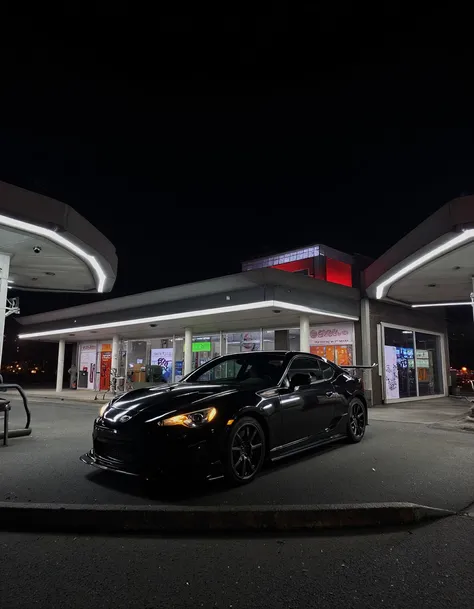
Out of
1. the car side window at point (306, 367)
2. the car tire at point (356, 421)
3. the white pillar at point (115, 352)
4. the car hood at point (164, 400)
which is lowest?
the car tire at point (356, 421)

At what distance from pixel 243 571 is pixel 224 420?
1.76m

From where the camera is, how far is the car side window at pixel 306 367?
242 inches

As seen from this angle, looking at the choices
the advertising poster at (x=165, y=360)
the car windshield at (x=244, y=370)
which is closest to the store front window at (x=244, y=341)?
the advertising poster at (x=165, y=360)

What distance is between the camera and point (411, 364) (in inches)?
685

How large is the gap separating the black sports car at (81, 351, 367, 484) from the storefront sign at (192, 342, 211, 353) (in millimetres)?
13415

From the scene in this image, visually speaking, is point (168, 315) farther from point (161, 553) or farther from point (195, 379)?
point (161, 553)

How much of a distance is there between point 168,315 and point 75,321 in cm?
802

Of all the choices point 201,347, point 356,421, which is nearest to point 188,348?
point 201,347

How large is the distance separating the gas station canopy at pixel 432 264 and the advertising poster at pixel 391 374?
199 cm

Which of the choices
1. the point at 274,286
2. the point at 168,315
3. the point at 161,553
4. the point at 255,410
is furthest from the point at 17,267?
the point at 161,553

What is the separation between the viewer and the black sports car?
4.22 m

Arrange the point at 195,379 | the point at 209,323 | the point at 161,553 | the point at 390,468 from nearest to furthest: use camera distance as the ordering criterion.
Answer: the point at 161,553 < the point at 390,468 < the point at 195,379 < the point at 209,323

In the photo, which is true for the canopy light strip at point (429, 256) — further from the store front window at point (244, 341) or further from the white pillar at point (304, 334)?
the store front window at point (244, 341)

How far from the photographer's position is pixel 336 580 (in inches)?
108
